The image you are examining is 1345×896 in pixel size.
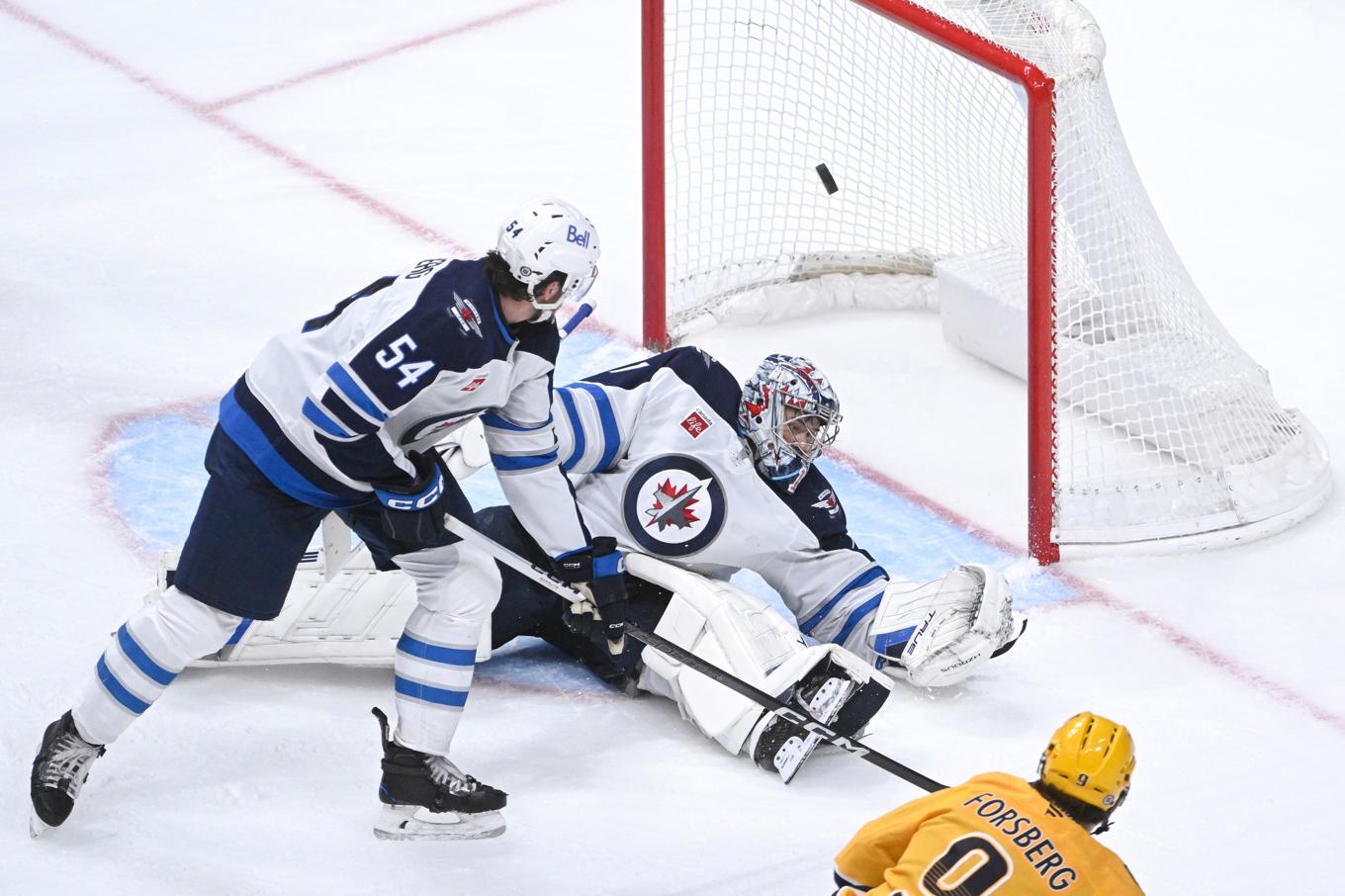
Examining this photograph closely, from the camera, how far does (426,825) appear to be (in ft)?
10.9

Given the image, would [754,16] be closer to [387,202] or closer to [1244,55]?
[387,202]

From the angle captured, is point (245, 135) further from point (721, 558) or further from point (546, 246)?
point (546, 246)

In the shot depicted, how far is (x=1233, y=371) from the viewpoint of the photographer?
15.0 ft

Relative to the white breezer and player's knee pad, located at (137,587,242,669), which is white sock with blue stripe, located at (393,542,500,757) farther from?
the white breezer

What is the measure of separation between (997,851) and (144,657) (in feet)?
4.86

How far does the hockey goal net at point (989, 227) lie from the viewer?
4262 mm

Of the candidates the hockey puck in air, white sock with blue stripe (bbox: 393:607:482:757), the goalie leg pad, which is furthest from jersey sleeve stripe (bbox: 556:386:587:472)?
the hockey puck in air

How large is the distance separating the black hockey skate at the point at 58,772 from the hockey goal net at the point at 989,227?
208cm

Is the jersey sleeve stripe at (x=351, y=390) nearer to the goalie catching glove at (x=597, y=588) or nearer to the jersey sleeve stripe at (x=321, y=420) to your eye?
the jersey sleeve stripe at (x=321, y=420)

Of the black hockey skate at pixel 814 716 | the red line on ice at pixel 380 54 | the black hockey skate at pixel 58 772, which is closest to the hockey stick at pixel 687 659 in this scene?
the black hockey skate at pixel 814 716

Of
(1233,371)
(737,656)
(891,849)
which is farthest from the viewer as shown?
(1233,371)

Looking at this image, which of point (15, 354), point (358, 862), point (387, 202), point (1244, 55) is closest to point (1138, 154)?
point (1244, 55)

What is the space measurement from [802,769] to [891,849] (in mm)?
1011

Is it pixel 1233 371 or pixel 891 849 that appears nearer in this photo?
pixel 891 849
